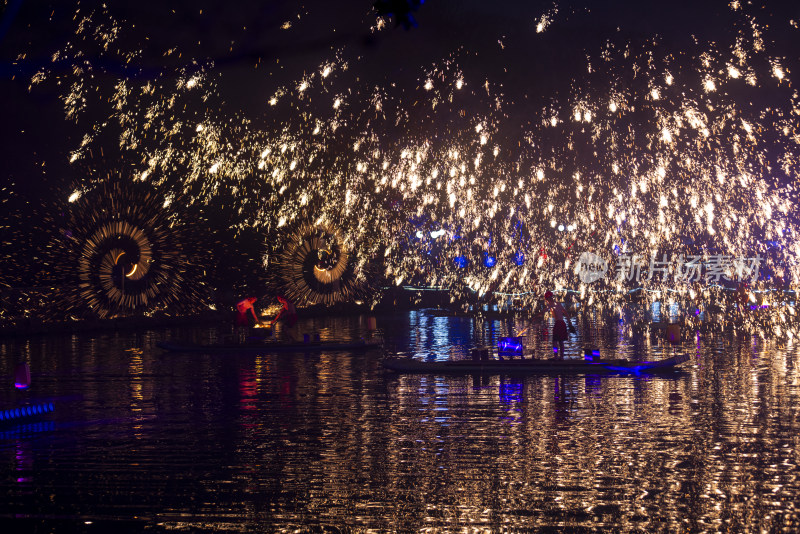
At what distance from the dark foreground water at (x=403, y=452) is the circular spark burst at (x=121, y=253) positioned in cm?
1779

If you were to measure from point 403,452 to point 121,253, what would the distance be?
3048 centimetres

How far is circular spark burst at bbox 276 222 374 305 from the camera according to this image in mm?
48219

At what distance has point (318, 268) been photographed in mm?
52156

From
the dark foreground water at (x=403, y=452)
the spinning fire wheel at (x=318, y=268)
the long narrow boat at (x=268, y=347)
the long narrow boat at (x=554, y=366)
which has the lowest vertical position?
the dark foreground water at (x=403, y=452)

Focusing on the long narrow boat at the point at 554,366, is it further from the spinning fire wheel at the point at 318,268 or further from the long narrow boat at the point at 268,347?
the spinning fire wheel at the point at 318,268

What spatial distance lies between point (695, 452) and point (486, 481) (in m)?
3.10

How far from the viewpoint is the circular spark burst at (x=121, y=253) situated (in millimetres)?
38750

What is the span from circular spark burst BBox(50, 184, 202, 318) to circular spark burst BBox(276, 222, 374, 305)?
6.45 m

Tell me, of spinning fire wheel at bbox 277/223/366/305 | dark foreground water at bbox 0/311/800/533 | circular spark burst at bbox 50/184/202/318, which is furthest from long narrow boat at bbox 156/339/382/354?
spinning fire wheel at bbox 277/223/366/305

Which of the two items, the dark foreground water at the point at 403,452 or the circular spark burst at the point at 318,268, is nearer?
the dark foreground water at the point at 403,452

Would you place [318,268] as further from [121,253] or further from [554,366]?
[554,366]

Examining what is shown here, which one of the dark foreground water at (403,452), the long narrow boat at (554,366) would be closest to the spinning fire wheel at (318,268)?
the dark foreground water at (403,452)

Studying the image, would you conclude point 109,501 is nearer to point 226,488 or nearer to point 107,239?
point 226,488

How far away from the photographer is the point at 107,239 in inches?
1561
